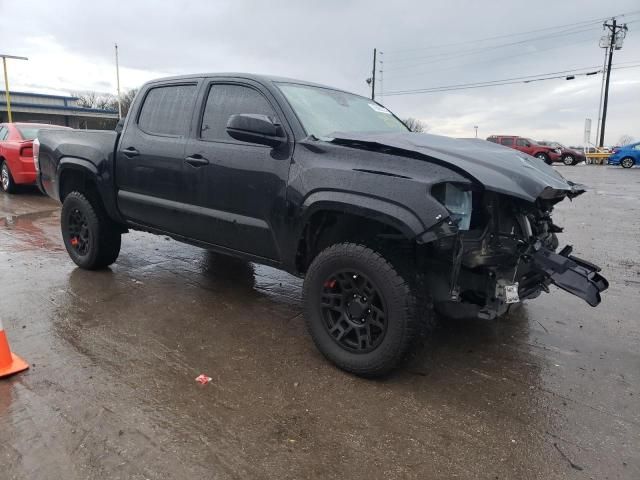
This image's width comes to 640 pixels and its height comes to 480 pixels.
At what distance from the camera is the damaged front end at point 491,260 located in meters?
2.85

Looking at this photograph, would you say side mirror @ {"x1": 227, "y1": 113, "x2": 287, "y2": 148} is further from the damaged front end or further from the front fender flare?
the damaged front end

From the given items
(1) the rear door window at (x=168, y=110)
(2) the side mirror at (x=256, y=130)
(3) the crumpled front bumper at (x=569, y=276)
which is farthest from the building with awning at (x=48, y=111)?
(3) the crumpled front bumper at (x=569, y=276)

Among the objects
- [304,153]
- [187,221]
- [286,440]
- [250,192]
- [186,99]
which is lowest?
[286,440]

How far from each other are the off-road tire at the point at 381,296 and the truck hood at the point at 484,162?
2.11 feet

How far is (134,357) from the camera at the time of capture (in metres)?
3.35

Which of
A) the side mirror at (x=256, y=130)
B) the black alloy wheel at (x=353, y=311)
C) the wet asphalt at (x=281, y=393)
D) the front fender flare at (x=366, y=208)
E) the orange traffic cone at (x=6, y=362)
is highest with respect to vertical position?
the side mirror at (x=256, y=130)

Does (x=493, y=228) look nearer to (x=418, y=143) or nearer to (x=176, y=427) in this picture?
(x=418, y=143)

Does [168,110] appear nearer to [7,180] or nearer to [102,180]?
[102,180]

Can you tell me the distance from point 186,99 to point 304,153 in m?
1.60

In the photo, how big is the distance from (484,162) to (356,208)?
801mm

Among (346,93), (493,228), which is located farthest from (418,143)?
(346,93)

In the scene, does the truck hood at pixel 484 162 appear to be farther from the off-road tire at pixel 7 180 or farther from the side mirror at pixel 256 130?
the off-road tire at pixel 7 180

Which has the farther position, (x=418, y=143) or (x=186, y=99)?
(x=186, y=99)

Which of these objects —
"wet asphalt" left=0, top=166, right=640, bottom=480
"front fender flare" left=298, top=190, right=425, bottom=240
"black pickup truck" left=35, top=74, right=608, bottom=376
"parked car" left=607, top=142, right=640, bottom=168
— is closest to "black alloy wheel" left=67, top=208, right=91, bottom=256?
"wet asphalt" left=0, top=166, right=640, bottom=480
